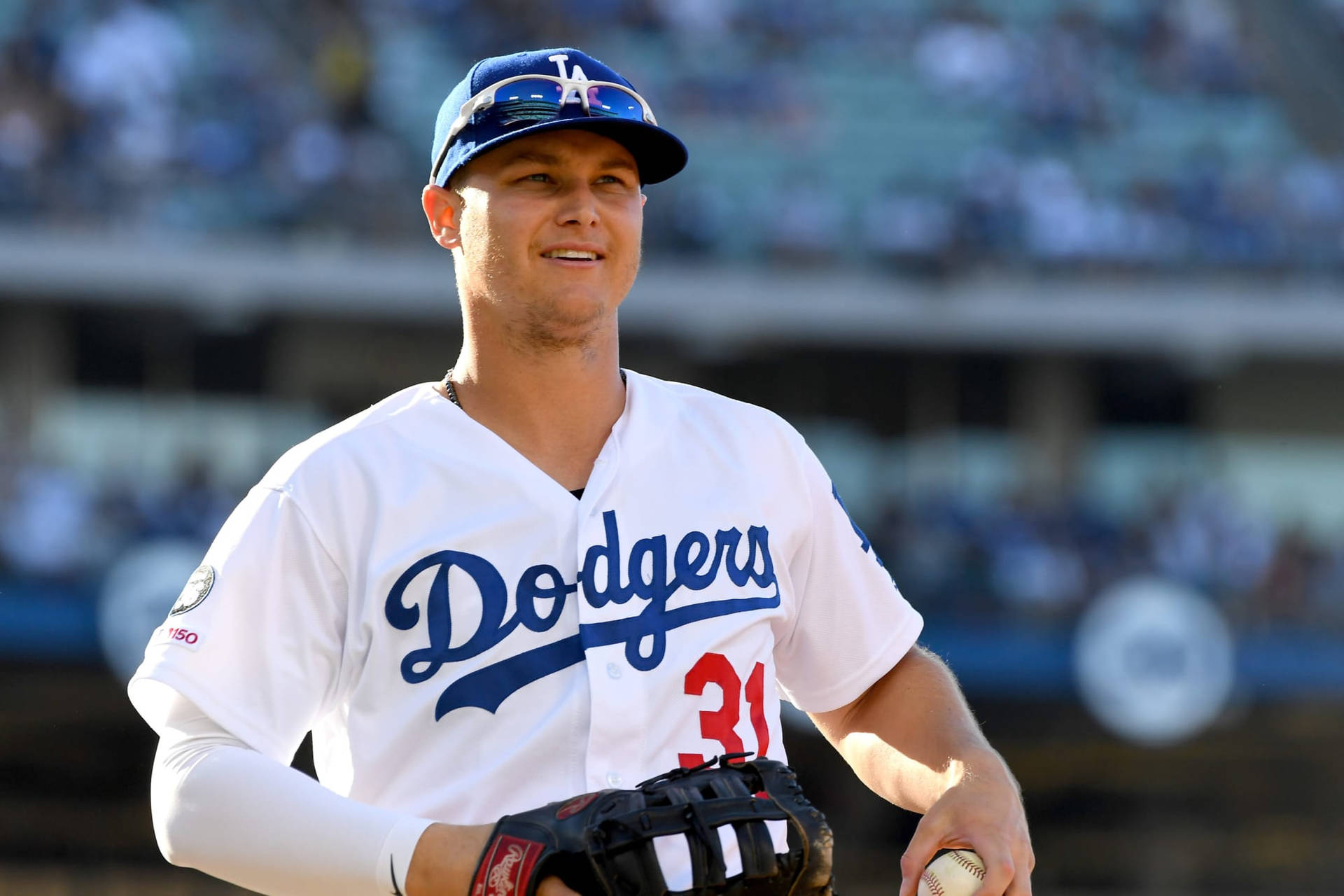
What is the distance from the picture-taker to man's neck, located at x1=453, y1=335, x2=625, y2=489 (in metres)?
2.56

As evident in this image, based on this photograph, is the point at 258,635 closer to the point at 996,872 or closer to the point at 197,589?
the point at 197,589

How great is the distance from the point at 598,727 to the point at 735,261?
1327 cm

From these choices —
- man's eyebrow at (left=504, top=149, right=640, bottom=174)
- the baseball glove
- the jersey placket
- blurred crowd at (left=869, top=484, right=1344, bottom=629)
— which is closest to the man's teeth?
man's eyebrow at (left=504, top=149, right=640, bottom=174)

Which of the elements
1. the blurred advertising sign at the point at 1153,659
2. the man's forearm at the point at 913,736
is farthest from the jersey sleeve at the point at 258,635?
the blurred advertising sign at the point at 1153,659

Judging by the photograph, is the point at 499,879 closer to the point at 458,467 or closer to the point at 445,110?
the point at 458,467

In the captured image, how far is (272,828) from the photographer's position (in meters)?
2.11

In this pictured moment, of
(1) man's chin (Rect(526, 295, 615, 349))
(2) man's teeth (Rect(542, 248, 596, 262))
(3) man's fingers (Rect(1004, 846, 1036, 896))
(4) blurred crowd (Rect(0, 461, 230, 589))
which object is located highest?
(4) blurred crowd (Rect(0, 461, 230, 589))

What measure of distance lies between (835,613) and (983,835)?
0.54 meters

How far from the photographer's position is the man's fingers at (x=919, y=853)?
2.18 meters

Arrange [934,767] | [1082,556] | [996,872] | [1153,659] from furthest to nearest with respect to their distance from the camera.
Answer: [1082,556], [1153,659], [934,767], [996,872]

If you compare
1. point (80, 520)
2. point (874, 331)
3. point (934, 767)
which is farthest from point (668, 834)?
point (874, 331)

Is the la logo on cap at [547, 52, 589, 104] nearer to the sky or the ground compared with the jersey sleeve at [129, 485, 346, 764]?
nearer to the sky

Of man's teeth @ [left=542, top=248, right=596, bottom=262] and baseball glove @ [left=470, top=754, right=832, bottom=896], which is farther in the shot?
man's teeth @ [left=542, top=248, right=596, bottom=262]

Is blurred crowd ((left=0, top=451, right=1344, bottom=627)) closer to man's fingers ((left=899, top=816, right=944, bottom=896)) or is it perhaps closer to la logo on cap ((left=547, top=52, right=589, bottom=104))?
la logo on cap ((left=547, top=52, right=589, bottom=104))
